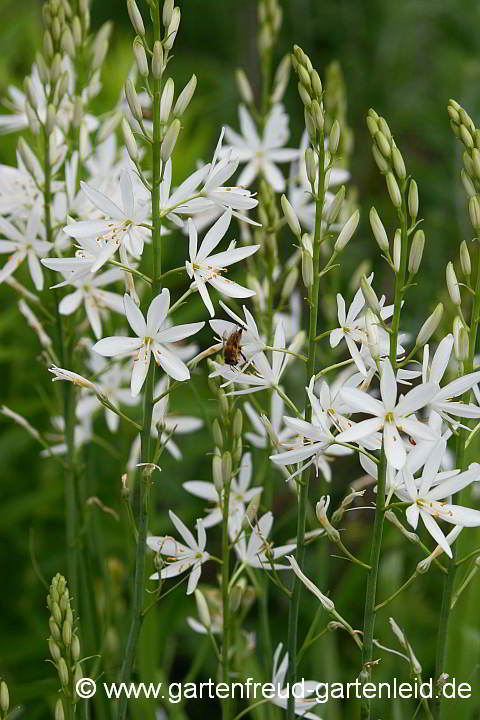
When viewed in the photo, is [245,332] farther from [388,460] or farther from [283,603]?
[283,603]

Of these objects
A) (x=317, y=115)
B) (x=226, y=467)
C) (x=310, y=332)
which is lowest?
(x=226, y=467)

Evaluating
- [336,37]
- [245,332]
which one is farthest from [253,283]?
[336,37]

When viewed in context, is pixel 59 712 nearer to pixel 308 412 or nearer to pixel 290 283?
pixel 308 412

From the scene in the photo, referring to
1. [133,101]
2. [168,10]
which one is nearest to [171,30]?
[168,10]

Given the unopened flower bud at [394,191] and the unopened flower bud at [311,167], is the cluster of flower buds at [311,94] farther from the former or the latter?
the unopened flower bud at [394,191]

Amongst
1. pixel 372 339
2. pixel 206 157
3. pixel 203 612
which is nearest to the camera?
pixel 372 339

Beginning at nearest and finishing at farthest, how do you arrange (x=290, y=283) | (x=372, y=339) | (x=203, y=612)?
1. (x=372, y=339)
2. (x=203, y=612)
3. (x=290, y=283)
